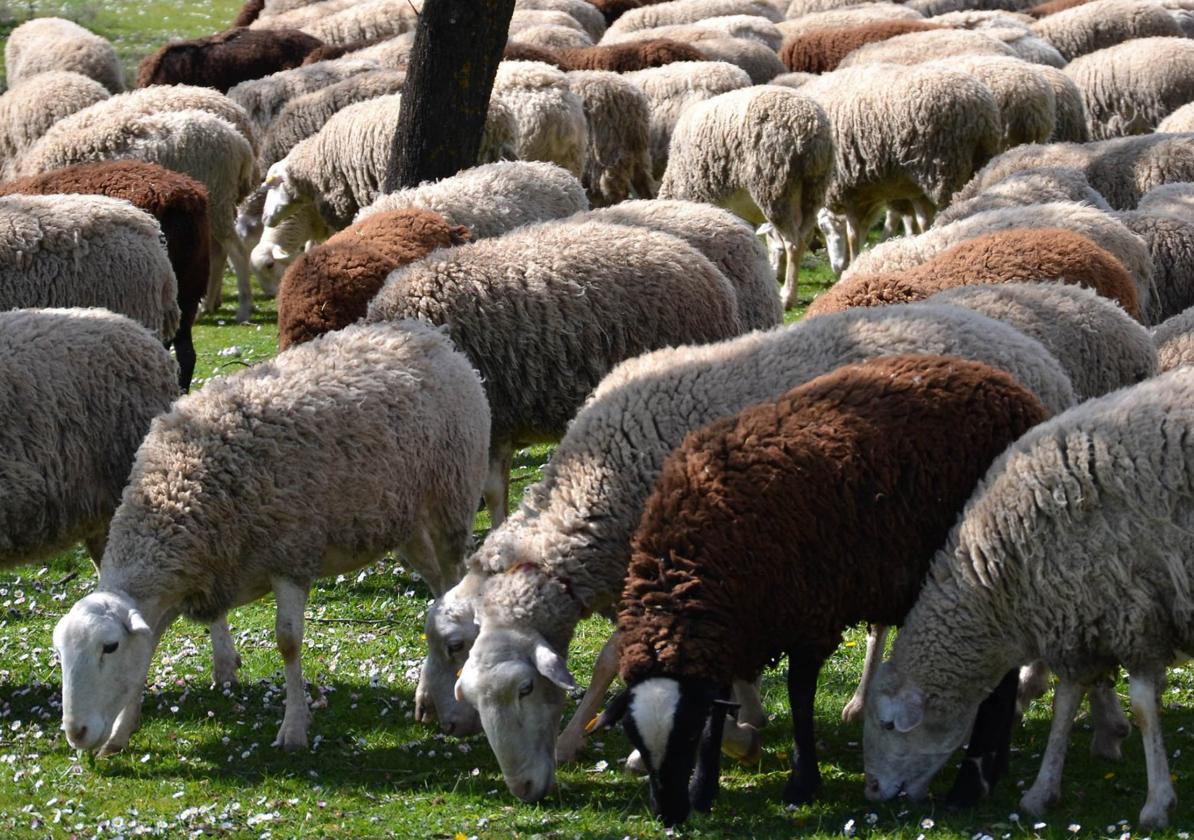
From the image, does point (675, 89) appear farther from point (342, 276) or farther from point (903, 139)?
point (342, 276)

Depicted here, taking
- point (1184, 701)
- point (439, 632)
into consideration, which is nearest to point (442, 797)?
point (439, 632)

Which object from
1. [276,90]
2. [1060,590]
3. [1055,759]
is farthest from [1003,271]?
[276,90]

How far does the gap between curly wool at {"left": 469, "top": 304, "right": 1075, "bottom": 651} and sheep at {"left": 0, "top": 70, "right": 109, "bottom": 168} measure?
11.9 meters

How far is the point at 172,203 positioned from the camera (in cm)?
1147

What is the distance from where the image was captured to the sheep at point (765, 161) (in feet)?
46.3

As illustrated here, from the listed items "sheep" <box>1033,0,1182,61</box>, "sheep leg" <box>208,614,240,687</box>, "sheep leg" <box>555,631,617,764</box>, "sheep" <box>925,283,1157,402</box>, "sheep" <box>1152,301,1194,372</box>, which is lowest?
"sheep leg" <box>208,614,240,687</box>

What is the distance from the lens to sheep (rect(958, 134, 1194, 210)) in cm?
1271

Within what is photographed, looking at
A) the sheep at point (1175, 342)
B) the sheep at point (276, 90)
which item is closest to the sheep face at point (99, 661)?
the sheep at point (1175, 342)

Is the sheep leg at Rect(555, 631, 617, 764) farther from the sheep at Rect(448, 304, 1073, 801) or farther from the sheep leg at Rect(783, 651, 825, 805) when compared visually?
the sheep leg at Rect(783, 651, 825, 805)

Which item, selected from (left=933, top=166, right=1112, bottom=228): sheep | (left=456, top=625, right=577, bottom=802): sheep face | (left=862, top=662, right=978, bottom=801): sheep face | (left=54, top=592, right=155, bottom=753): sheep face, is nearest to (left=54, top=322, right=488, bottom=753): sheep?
(left=54, top=592, right=155, bottom=753): sheep face

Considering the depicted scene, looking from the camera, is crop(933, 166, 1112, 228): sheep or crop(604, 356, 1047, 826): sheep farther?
crop(933, 166, 1112, 228): sheep

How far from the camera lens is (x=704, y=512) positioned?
581 cm

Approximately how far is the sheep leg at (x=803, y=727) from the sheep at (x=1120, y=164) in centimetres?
734

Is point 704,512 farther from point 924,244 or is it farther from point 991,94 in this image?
point 991,94
